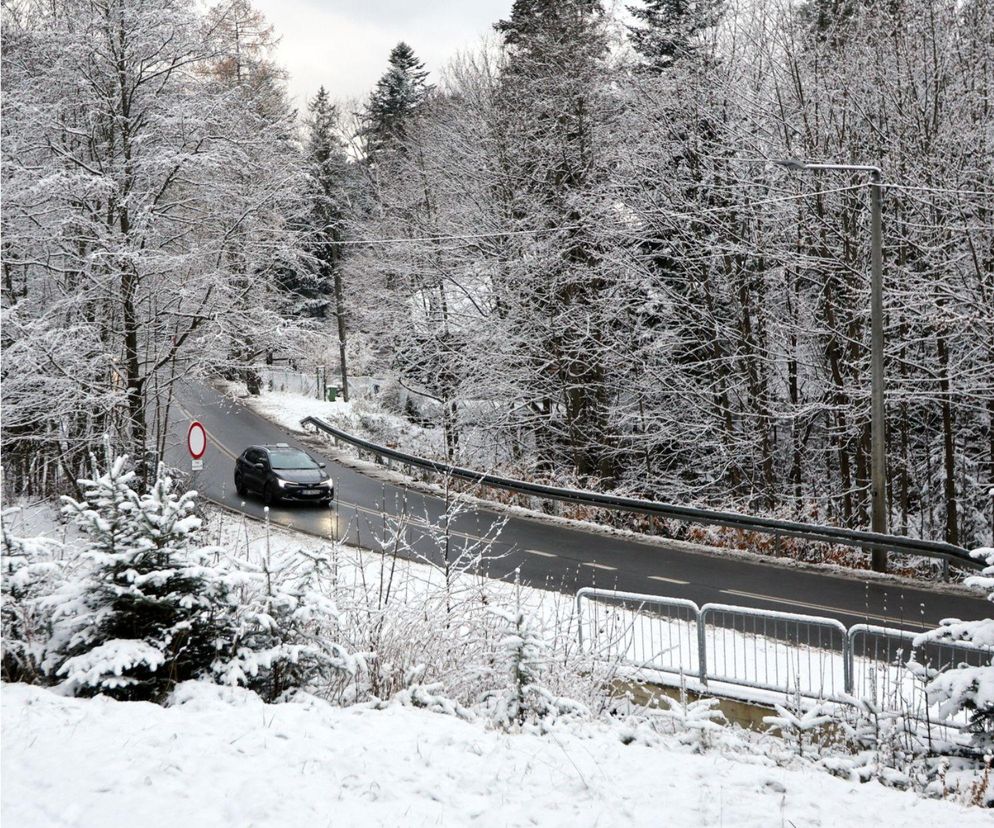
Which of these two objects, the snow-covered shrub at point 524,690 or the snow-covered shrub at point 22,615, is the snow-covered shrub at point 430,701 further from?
the snow-covered shrub at point 22,615

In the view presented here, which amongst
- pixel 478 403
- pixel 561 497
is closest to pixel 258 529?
pixel 561 497

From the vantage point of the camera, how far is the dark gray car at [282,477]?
25.2 m

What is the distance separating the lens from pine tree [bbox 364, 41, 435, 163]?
162ft

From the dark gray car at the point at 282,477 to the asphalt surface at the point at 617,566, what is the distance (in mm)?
376

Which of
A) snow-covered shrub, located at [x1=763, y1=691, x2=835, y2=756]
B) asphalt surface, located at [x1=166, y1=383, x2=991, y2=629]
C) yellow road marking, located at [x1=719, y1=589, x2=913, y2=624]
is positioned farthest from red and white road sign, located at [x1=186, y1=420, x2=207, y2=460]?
snow-covered shrub, located at [x1=763, y1=691, x2=835, y2=756]

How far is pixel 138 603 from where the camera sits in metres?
6.56

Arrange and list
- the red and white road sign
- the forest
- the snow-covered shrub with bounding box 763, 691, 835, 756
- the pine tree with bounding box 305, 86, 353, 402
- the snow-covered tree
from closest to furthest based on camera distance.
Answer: the snow-covered shrub with bounding box 763, 691, 835, 756 < the snow-covered tree < the forest < the red and white road sign < the pine tree with bounding box 305, 86, 353, 402

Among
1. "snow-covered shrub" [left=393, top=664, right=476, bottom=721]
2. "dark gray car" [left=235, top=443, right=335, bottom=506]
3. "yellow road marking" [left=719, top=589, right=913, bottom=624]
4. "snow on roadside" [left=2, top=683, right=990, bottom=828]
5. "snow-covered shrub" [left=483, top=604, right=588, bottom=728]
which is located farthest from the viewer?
"dark gray car" [left=235, top=443, right=335, bottom=506]

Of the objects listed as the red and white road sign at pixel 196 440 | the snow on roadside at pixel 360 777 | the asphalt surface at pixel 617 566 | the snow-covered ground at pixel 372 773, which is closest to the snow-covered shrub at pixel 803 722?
the snow-covered ground at pixel 372 773

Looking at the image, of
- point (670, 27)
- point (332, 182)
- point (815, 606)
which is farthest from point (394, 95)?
point (815, 606)

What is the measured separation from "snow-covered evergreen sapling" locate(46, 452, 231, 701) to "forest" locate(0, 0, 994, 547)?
11.7m

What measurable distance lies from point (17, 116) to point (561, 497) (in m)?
14.8

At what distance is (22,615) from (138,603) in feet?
2.82

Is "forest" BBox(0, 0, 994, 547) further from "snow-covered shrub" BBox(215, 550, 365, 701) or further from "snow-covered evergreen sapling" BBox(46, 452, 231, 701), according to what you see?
"snow-covered shrub" BBox(215, 550, 365, 701)
